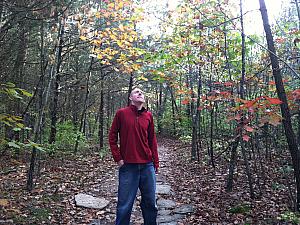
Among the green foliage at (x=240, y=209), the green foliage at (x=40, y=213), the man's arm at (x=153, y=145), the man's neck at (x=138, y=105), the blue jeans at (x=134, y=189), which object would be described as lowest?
the green foliage at (x=40, y=213)

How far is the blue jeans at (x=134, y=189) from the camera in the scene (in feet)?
13.8

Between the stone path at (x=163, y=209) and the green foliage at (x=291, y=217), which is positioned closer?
the green foliage at (x=291, y=217)

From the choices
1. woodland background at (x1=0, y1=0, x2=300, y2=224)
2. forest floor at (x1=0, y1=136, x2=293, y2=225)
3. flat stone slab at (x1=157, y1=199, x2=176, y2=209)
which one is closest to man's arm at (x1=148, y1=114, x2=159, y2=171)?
woodland background at (x1=0, y1=0, x2=300, y2=224)

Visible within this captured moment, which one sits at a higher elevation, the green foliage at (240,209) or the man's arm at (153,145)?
the man's arm at (153,145)

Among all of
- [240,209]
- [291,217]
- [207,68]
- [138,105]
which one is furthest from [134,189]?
[207,68]

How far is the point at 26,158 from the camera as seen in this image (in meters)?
10.2

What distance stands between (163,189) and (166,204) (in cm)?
118

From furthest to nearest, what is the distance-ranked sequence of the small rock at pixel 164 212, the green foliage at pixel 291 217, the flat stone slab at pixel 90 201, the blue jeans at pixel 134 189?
the flat stone slab at pixel 90 201, the small rock at pixel 164 212, the green foliage at pixel 291 217, the blue jeans at pixel 134 189

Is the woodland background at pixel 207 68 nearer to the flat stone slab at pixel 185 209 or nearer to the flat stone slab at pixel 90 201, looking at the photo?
the flat stone slab at pixel 185 209

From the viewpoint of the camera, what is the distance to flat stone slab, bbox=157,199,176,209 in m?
6.04

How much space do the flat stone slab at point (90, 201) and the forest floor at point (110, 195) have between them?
120 mm

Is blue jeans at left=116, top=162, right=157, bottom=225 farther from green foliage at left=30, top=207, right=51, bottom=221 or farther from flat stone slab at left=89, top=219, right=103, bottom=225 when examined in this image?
green foliage at left=30, top=207, right=51, bottom=221

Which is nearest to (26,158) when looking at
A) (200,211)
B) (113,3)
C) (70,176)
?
(70,176)

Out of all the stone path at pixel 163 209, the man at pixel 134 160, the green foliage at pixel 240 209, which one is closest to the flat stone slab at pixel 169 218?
the stone path at pixel 163 209
